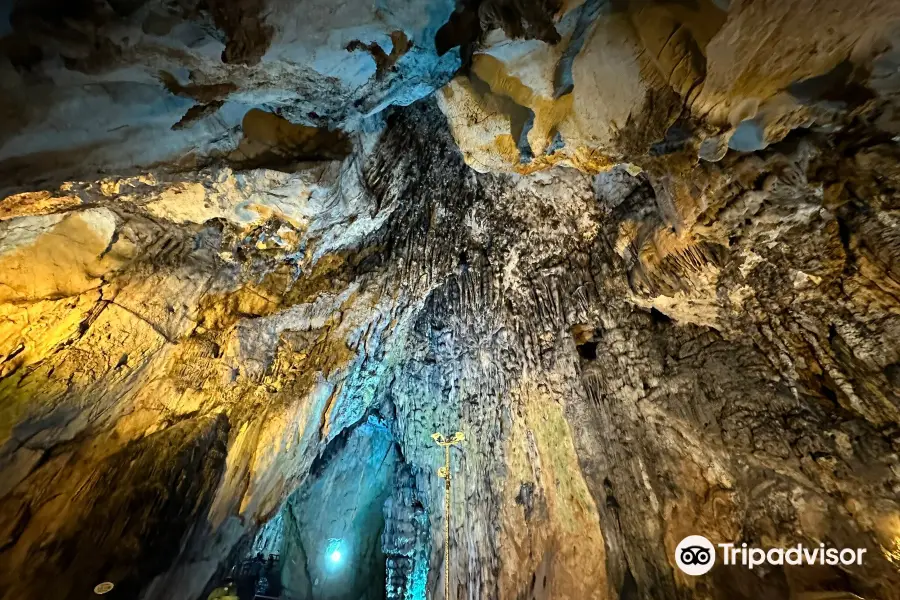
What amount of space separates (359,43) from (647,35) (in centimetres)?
158

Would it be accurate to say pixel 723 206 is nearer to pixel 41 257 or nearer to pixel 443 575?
pixel 41 257

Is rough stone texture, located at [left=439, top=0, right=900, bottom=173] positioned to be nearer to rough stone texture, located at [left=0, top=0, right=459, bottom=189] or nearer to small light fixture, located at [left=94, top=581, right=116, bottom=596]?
rough stone texture, located at [left=0, top=0, right=459, bottom=189]

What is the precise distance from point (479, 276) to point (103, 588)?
173 inches

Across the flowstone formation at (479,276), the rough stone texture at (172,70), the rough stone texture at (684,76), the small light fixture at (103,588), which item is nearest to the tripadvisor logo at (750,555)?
the flowstone formation at (479,276)

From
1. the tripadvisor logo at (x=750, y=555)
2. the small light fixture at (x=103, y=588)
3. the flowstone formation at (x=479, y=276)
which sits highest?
the flowstone formation at (x=479, y=276)

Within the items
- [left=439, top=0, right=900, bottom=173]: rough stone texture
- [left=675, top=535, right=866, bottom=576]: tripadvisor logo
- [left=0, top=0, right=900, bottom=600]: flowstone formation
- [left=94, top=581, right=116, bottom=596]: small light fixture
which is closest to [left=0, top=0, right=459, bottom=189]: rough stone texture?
[left=0, top=0, right=900, bottom=600]: flowstone formation

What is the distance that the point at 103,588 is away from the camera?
3.37 meters

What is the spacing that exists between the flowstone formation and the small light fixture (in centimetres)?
7

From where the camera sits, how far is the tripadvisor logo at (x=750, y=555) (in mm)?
2936

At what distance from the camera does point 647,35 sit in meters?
2.33

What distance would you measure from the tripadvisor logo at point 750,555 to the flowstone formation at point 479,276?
74 mm

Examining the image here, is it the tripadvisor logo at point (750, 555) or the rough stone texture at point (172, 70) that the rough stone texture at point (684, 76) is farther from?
the tripadvisor logo at point (750, 555)

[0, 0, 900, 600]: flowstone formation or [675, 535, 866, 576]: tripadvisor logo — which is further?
[675, 535, 866, 576]: tripadvisor logo

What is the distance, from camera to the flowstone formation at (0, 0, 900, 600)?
219 centimetres
